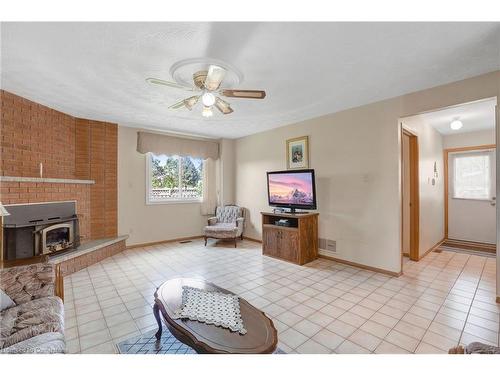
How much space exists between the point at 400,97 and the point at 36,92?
471 cm

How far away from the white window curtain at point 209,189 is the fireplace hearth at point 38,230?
2.52m

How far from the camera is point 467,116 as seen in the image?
12.6 feet

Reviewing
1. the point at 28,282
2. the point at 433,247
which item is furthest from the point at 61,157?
the point at 433,247

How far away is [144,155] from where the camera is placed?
4.82 meters

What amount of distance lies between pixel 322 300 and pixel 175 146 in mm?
4112

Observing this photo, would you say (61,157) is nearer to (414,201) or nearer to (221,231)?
(221,231)

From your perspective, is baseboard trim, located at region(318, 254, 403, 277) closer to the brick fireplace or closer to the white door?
the white door

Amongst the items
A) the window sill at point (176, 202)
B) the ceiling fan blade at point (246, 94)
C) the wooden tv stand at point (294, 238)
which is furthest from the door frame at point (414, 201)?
the window sill at point (176, 202)

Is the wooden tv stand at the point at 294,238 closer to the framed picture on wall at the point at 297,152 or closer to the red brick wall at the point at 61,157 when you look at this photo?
the framed picture on wall at the point at 297,152

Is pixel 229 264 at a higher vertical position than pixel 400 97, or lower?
lower

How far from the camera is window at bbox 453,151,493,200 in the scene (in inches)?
187

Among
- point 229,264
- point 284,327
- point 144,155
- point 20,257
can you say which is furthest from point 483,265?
point 20,257

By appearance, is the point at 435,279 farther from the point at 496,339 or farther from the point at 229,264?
the point at 229,264

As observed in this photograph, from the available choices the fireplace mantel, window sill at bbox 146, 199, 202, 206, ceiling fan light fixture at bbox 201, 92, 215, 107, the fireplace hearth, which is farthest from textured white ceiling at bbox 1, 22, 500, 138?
window sill at bbox 146, 199, 202, 206
